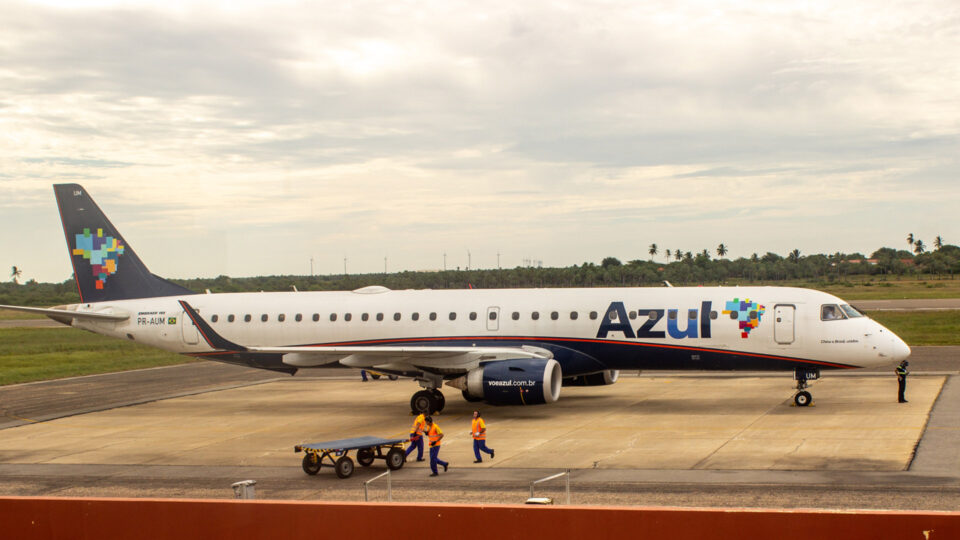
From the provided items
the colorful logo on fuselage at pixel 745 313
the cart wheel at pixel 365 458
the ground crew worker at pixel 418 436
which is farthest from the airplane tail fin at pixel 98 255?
the colorful logo on fuselage at pixel 745 313

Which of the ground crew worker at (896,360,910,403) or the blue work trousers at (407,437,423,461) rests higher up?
the ground crew worker at (896,360,910,403)

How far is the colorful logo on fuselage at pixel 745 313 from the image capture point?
2942 centimetres

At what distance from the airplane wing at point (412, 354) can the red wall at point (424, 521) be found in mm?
19952

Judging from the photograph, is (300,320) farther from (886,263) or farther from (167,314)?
(886,263)

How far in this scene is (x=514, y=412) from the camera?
3156cm

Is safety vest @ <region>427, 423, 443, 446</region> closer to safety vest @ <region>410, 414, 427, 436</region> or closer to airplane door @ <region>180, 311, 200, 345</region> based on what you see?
safety vest @ <region>410, 414, 427, 436</region>

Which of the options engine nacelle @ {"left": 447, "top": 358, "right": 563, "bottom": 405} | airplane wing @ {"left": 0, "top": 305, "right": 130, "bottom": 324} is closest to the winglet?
airplane wing @ {"left": 0, "top": 305, "right": 130, "bottom": 324}

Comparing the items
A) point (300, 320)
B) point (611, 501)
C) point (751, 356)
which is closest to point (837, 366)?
point (751, 356)

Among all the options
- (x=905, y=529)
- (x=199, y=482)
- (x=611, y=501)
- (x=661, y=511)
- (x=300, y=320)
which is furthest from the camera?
(x=300, y=320)

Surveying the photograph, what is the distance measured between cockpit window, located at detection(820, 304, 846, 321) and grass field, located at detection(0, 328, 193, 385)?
38582 millimetres

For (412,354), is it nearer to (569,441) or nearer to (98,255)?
(569,441)

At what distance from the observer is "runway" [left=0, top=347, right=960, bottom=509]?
19.0 meters

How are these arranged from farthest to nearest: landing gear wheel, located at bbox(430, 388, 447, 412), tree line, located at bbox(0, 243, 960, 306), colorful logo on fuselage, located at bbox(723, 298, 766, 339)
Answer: tree line, located at bbox(0, 243, 960, 306) → landing gear wheel, located at bbox(430, 388, 447, 412) → colorful logo on fuselage, located at bbox(723, 298, 766, 339)

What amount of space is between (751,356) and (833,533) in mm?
21905
